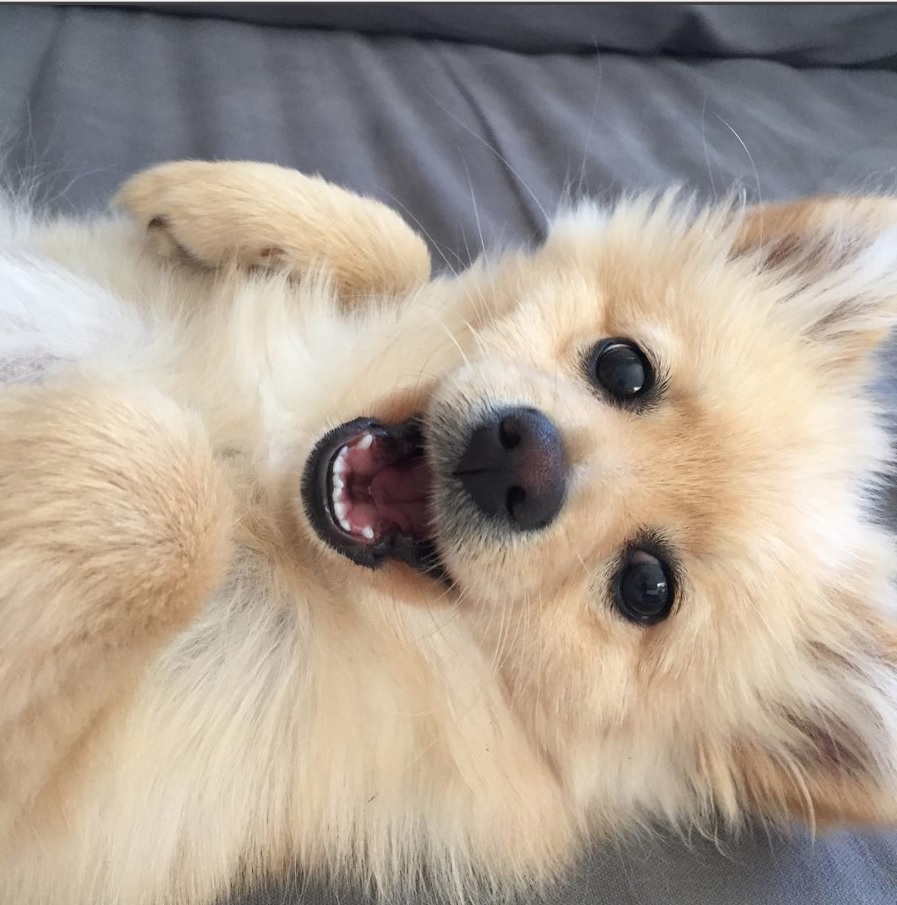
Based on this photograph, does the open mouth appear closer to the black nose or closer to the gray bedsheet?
the black nose

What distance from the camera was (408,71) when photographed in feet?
8.51

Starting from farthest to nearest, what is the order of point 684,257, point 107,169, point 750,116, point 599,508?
point 750,116
point 107,169
point 684,257
point 599,508

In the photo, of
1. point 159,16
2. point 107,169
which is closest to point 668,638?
point 107,169

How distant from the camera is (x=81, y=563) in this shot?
89cm

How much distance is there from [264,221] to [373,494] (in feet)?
1.87

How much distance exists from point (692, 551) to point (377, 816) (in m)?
0.67

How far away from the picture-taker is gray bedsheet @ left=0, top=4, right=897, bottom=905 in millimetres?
2178

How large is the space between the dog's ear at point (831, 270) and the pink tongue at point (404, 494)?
770 millimetres

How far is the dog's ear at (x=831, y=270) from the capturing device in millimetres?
1468

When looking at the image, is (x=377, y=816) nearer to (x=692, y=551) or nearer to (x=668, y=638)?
(x=668, y=638)

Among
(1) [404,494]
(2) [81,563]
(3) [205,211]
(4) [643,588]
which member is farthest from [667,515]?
(3) [205,211]

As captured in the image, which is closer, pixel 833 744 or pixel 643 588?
pixel 643 588

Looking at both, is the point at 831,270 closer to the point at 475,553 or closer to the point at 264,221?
the point at 475,553

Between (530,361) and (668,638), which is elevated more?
(530,361)
